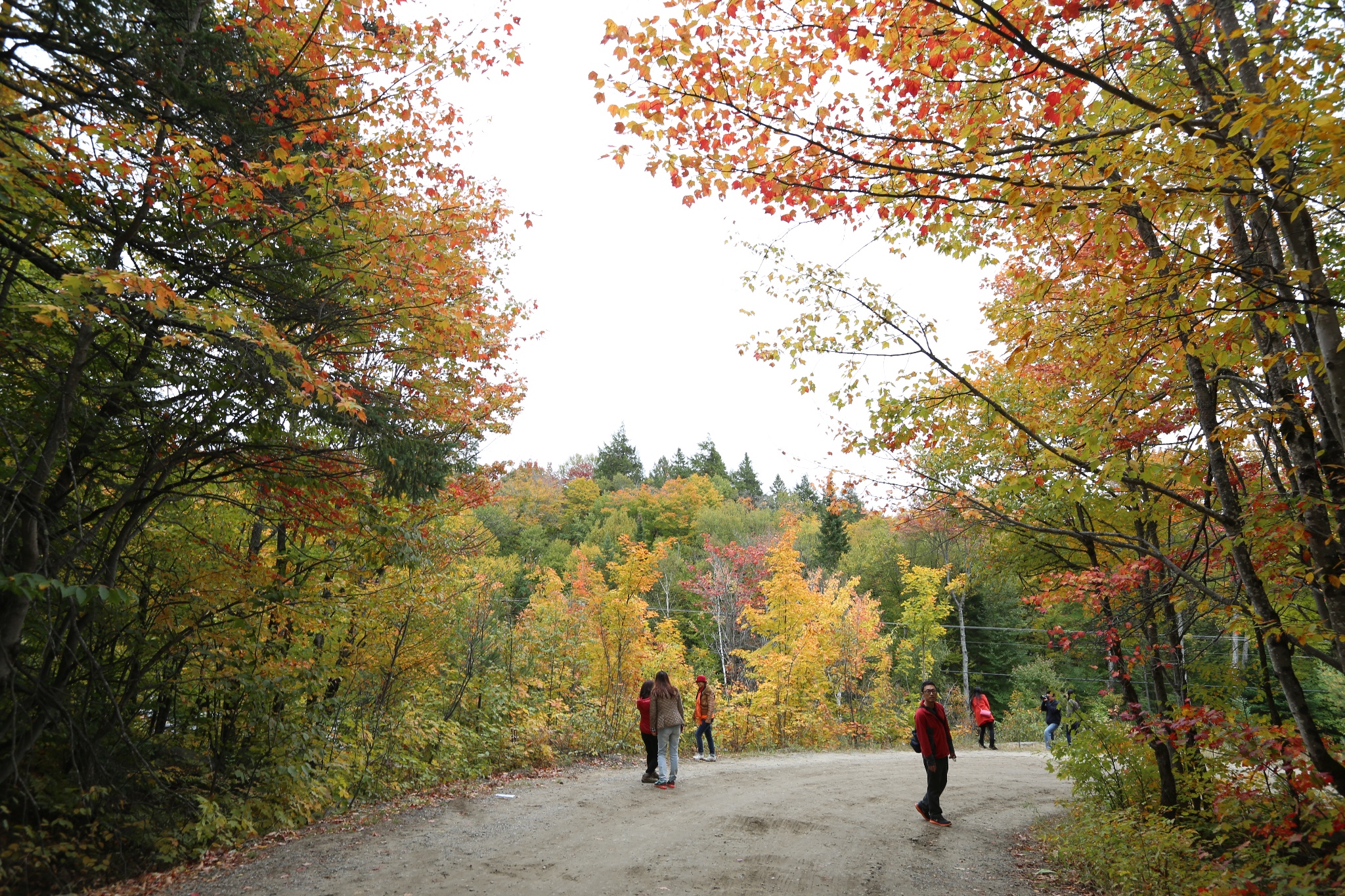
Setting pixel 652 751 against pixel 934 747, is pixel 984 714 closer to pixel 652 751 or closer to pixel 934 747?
pixel 934 747

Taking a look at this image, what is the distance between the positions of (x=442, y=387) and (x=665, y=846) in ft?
20.2

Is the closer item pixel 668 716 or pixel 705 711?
pixel 668 716

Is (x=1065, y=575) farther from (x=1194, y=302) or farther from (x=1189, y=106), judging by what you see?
(x=1189, y=106)

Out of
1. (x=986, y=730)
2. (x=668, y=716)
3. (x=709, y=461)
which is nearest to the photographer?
(x=668, y=716)

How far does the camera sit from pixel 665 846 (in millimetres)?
6562

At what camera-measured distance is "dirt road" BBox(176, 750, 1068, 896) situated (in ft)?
18.2

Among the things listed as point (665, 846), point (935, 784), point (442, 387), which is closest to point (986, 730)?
point (935, 784)

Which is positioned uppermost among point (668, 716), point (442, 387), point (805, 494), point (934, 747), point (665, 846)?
point (805, 494)

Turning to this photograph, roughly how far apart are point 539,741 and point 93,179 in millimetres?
9946

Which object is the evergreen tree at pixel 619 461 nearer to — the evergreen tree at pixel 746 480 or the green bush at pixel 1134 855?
the evergreen tree at pixel 746 480

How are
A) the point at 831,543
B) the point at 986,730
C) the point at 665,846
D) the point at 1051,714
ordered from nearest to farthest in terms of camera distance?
the point at 665,846 < the point at 1051,714 < the point at 986,730 < the point at 831,543

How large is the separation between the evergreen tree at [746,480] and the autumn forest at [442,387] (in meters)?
64.1

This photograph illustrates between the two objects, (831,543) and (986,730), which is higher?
(831,543)

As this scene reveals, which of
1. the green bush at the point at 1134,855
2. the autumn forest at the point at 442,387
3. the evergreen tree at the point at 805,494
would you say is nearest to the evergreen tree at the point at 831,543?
Result: the evergreen tree at the point at 805,494
